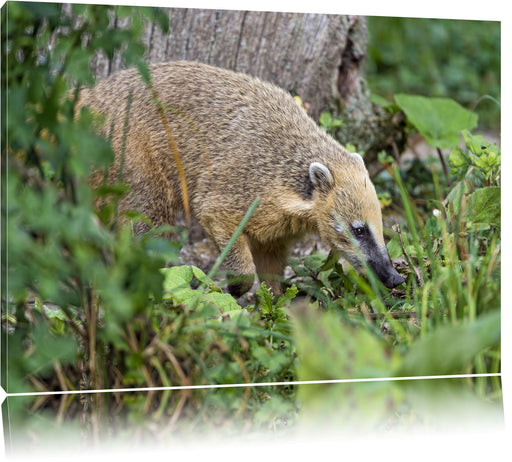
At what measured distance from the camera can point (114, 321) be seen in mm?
2803

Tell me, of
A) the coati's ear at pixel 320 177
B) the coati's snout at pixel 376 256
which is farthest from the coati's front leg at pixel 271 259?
the coati's snout at pixel 376 256

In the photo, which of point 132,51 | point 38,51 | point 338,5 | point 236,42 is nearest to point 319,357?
point 132,51

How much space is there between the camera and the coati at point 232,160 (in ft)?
15.0

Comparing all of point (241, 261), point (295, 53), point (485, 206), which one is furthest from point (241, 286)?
point (295, 53)

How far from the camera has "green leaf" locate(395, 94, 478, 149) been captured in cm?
560

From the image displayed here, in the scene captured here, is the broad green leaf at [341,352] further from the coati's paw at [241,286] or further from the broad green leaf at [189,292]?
the coati's paw at [241,286]

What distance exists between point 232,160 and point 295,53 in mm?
1301

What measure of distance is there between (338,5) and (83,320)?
89.1 inches

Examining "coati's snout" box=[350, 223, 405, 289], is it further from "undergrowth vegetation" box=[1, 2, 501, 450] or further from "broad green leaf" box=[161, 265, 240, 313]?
"broad green leaf" box=[161, 265, 240, 313]

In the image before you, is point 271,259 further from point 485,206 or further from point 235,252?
point 485,206

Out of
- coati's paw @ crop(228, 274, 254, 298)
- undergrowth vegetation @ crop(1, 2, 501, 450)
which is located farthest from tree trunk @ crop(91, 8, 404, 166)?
undergrowth vegetation @ crop(1, 2, 501, 450)

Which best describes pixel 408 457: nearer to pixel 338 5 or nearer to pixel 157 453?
pixel 157 453

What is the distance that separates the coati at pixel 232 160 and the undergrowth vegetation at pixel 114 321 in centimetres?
114

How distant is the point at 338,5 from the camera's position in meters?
4.03
